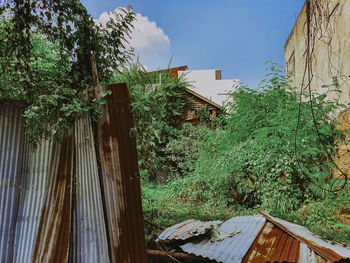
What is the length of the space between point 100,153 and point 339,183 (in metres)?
6.07

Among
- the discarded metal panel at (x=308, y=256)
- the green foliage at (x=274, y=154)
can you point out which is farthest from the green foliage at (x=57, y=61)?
the green foliage at (x=274, y=154)

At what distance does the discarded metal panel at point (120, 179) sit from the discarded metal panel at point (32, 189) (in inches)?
18.9

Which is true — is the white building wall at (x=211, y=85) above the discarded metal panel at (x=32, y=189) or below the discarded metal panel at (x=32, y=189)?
above

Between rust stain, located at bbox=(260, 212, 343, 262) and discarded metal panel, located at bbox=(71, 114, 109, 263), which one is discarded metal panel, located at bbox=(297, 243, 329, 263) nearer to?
rust stain, located at bbox=(260, 212, 343, 262)

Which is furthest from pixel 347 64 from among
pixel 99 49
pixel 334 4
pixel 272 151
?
pixel 99 49

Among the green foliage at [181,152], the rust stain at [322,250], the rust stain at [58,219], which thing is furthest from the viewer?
the green foliage at [181,152]

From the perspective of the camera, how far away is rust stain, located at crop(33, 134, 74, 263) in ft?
7.70

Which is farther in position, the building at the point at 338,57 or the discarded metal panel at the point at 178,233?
the building at the point at 338,57

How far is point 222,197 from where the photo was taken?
27.5 ft

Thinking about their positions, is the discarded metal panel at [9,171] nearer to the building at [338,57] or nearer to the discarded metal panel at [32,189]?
the discarded metal panel at [32,189]

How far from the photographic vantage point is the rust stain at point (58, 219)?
2.35m

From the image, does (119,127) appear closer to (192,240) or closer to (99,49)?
(99,49)

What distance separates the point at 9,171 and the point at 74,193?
0.63m

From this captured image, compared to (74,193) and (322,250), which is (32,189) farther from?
(322,250)
